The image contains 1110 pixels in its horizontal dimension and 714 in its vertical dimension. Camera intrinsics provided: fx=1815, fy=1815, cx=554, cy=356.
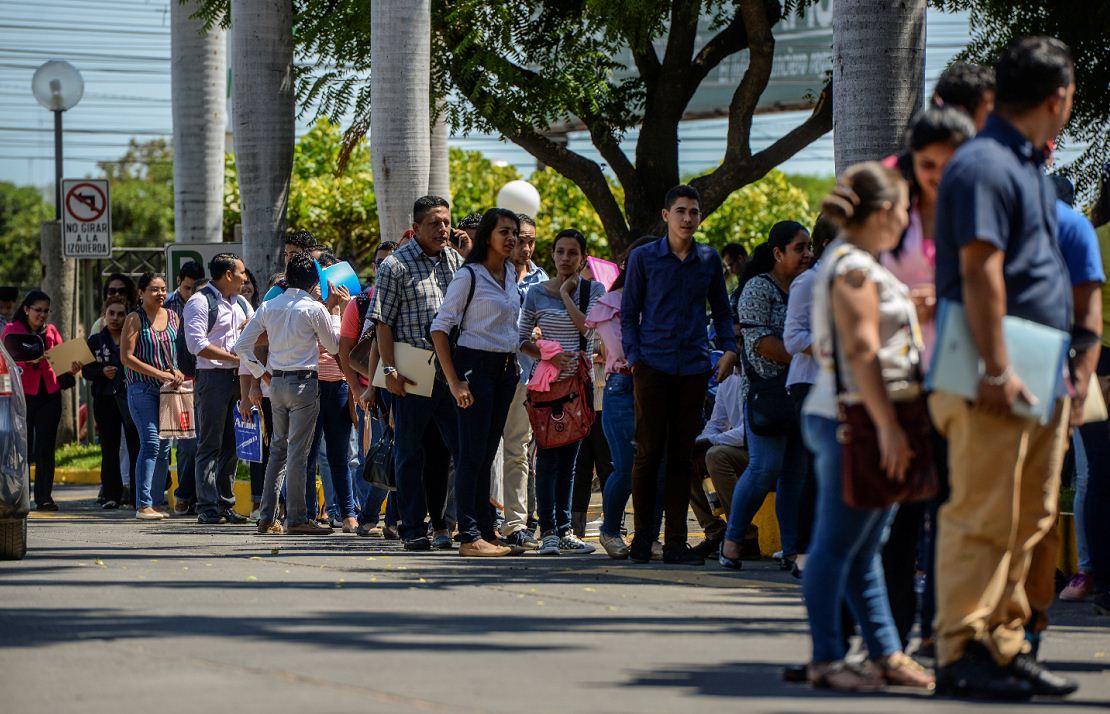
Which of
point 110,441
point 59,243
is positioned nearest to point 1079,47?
point 110,441

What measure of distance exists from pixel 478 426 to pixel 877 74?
310 centimetres

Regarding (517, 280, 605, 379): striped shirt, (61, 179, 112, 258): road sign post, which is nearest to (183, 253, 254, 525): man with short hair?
(517, 280, 605, 379): striped shirt

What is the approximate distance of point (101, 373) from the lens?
1608 centimetres

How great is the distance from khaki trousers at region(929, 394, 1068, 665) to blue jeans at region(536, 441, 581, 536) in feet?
17.4

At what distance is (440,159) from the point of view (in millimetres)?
18484

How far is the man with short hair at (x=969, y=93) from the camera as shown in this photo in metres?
6.43

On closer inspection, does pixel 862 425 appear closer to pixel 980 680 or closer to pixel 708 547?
pixel 980 680

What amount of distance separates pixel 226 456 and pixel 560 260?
4.55 m

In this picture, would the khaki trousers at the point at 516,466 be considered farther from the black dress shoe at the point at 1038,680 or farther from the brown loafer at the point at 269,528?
the black dress shoe at the point at 1038,680

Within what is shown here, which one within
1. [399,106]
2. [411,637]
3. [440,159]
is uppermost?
[399,106]

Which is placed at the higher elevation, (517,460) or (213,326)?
(213,326)

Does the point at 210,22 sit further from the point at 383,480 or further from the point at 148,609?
the point at 148,609

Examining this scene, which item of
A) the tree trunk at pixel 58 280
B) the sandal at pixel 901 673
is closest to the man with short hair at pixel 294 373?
the sandal at pixel 901 673

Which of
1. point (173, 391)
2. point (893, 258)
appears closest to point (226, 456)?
point (173, 391)
